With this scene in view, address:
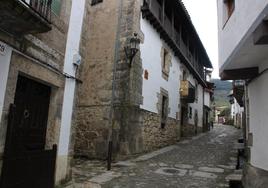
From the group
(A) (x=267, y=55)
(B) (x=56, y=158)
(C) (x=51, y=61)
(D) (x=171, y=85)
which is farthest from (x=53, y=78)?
(D) (x=171, y=85)

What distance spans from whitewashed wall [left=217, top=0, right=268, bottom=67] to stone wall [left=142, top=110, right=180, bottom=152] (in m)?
4.90

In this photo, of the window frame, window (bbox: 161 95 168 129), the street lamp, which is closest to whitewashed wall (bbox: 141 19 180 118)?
window (bbox: 161 95 168 129)

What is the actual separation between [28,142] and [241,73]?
14.1 ft

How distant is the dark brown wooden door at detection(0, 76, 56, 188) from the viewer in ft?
13.8

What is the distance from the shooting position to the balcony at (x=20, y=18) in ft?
11.1

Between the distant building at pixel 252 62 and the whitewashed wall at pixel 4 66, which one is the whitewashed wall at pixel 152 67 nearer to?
the distant building at pixel 252 62

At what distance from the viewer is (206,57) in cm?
2178

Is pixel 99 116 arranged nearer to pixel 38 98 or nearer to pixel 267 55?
pixel 38 98

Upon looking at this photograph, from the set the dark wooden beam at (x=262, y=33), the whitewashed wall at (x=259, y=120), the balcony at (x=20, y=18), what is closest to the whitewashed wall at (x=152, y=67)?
the whitewashed wall at (x=259, y=120)

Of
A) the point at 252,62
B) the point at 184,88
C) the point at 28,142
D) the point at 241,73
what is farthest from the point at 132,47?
the point at 184,88

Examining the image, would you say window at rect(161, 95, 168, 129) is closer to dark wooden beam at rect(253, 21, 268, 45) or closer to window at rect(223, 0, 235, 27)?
window at rect(223, 0, 235, 27)

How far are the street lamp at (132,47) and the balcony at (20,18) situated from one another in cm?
483

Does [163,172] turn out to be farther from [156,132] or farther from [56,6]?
[56,6]

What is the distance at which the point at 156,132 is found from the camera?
11656 mm
